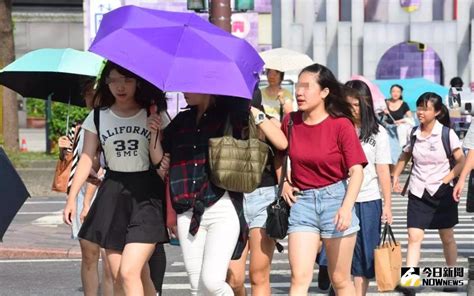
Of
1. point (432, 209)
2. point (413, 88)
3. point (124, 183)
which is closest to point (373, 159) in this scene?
point (432, 209)

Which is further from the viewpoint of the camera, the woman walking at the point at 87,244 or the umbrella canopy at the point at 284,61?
the umbrella canopy at the point at 284,61

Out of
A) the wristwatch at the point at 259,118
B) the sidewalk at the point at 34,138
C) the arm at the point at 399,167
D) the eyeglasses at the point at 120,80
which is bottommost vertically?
the sidewalk at the point at 34,138

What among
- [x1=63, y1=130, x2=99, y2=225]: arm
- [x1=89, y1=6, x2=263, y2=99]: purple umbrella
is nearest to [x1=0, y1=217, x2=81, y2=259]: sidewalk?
[x1=63, y1=130, x2=99, y2=225]: arm

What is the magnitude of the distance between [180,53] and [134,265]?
4.36 feet

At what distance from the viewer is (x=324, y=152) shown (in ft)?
22.2

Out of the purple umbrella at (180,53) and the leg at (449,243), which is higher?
the purple umbrella at (180,53)

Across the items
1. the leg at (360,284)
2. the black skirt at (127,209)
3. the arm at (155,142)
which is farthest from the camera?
the leg at (360,284)

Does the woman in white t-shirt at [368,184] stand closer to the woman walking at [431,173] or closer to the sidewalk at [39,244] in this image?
the woman walking at [431,173]

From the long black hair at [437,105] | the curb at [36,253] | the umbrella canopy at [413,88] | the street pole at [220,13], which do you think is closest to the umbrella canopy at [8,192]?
the long black hair at [437,105]

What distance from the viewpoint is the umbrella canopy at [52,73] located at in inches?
314

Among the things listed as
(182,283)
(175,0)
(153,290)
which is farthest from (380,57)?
(153,290)

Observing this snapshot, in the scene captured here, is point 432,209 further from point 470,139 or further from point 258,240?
point 258,240

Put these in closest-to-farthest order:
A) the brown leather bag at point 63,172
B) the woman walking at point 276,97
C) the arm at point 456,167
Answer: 1. the brown leather bag at point 63,172
2. the woman walking at point 276,97
3. the arm at point 456,167

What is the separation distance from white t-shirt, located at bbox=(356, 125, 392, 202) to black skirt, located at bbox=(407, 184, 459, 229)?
126 centimetres
